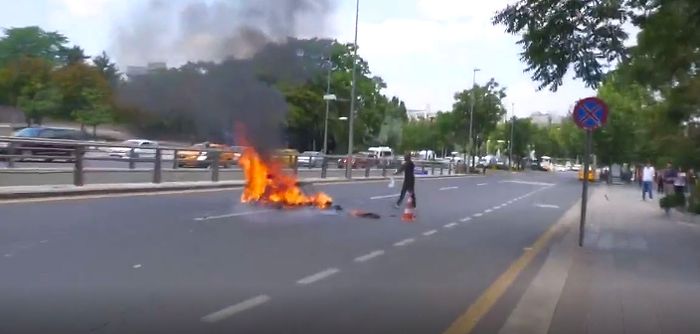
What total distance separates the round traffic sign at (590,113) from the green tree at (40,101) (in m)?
9.92

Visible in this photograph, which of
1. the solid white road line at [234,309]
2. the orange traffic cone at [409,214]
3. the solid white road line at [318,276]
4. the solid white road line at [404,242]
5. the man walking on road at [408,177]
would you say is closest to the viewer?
the solid white road line at [234,309]

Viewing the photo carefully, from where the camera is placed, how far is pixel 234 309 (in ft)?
29.2

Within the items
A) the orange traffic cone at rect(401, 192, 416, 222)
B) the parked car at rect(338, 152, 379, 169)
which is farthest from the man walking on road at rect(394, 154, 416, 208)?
the parked car at rect(338, 152, 379, 169)

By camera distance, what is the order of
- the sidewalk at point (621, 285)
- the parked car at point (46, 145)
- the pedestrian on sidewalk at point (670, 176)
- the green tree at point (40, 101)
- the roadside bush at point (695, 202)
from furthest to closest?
the pedestrian on sidewalk at point (670, 176) → the roadside bush at point (695, 202) → the parked car at point (46, 145) → the green tree at point (40, 101) → the sidewalk at point (621, 285)

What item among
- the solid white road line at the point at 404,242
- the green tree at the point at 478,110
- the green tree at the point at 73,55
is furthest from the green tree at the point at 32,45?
the green tree at the point at 478,110

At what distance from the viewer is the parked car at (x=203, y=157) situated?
24.3 meters

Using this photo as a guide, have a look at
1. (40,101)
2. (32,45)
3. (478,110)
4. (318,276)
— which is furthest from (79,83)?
(478,110)

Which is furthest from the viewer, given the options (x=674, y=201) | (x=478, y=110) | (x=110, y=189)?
(x=478, y=110)

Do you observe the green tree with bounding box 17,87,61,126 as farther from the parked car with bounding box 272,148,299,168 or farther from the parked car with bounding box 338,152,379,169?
the parked car with bounding box 338,152,379,169

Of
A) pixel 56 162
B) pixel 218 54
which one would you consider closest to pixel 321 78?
pixel 218 54

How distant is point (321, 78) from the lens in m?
23.6

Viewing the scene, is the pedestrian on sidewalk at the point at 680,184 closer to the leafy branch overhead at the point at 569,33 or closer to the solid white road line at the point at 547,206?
the solid white road line at the point at 547,206

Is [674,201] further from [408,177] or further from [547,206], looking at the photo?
[408,177]

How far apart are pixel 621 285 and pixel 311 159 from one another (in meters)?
25.4
